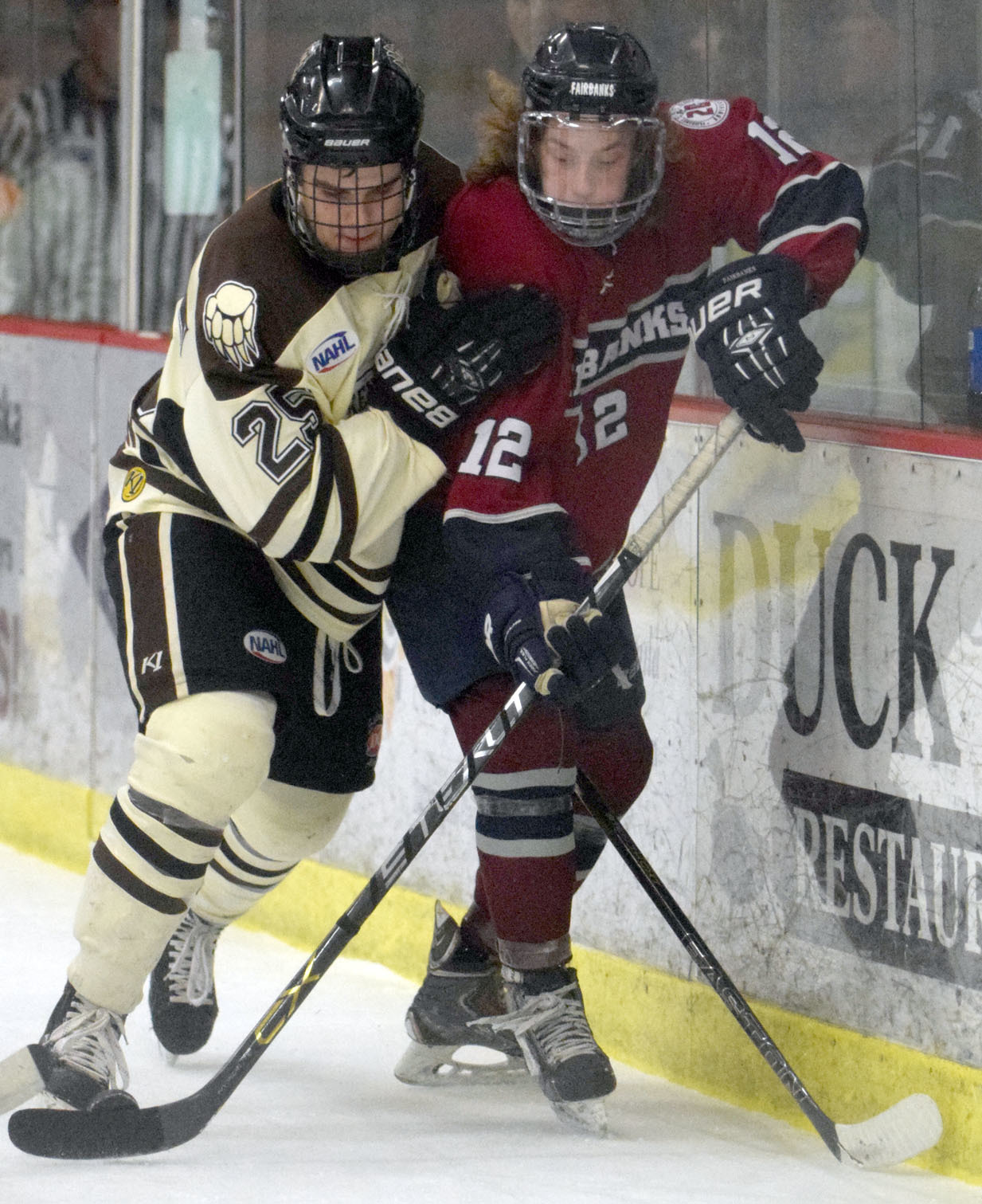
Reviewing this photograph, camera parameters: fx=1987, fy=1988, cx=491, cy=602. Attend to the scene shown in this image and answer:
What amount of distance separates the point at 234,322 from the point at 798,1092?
44.0 inches

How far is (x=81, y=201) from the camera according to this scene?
435 cm

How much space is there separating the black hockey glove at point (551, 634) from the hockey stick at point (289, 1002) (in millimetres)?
36

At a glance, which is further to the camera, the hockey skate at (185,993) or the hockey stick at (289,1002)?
the hockey skate at (185,993)

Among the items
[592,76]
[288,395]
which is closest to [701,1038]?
[288,395]

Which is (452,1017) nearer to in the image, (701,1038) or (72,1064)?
(701,1038)

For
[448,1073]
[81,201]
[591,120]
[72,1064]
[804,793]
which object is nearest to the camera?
[591,120]

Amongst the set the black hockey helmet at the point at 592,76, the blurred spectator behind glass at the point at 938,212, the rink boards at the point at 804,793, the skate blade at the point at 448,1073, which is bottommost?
the skate blade at the point at 448,1073

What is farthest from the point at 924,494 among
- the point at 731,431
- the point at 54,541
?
the point at 54,541

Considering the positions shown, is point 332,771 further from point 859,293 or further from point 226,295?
point 859,293

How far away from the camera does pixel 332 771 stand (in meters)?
2.60

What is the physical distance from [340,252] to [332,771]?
71 cm

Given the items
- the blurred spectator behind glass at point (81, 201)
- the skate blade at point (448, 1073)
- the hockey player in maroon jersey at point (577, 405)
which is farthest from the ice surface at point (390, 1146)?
the blurred spectator behind glass at point (81, 201)

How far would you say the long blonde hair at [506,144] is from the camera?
233 cm

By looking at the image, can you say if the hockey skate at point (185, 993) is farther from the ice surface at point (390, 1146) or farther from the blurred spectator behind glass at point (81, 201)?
the blurred spectator behind glass at point (81, 201)
